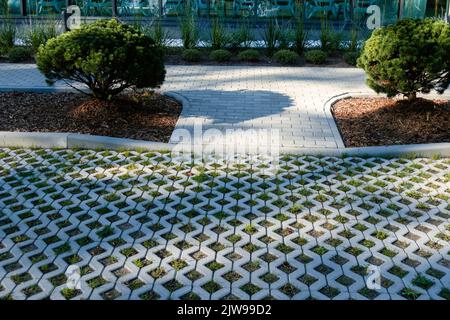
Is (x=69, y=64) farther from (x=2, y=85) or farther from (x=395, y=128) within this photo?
(x=395, y=128)

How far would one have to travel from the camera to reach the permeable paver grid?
389 cm

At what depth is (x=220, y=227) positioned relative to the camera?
4703mm

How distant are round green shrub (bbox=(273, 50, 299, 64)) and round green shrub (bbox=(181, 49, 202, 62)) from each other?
1687 mm

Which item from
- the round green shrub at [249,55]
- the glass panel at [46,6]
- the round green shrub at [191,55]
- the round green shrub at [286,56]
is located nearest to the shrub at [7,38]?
the glass panel at [46,6]

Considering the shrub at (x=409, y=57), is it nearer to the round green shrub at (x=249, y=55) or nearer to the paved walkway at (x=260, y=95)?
the paved walkway at (x=260, y=95)

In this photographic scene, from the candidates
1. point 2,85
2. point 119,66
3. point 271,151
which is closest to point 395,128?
point 271,151

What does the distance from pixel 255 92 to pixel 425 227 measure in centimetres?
497

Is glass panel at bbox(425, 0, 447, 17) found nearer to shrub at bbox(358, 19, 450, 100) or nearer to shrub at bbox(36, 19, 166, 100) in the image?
shrub at bbox(358, 19, 450, 100)

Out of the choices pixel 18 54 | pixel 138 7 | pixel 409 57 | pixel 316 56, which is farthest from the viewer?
pixel 138 7

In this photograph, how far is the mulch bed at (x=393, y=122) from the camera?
6887 millimetres

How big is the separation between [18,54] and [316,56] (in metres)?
6.36

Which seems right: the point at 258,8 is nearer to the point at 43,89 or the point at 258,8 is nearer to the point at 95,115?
the point at 43,89

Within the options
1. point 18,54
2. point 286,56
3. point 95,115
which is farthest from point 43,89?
point 286,56

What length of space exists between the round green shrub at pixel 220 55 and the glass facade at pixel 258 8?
11.2 feet
